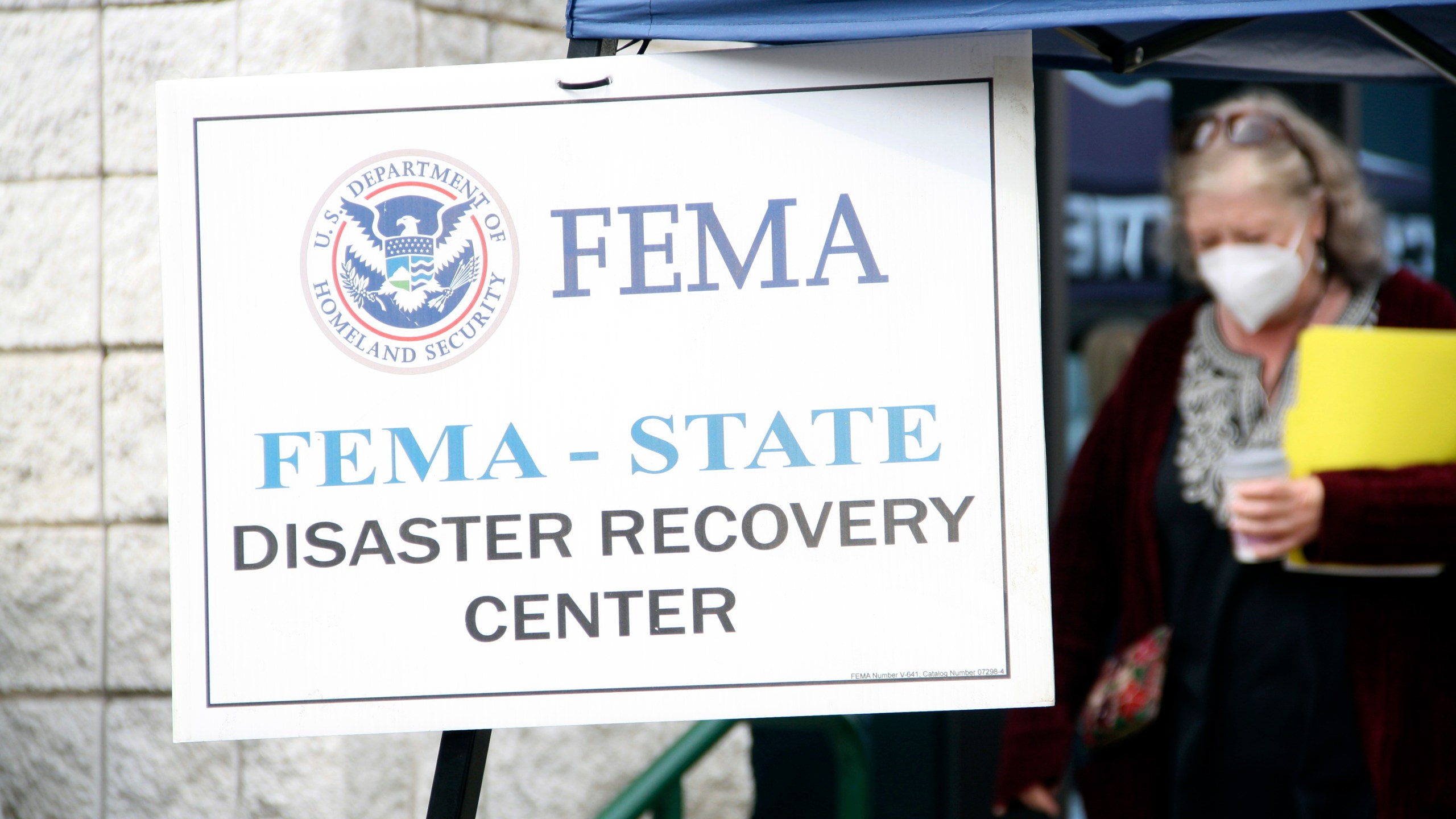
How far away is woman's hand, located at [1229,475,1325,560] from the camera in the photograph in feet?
7.12

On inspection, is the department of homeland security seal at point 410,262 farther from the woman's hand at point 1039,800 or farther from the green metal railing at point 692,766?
the woman's hand at point 1039,800

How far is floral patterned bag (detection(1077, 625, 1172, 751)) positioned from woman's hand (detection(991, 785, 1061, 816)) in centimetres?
13

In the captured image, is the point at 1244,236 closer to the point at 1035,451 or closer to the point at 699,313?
the point at 1035,451

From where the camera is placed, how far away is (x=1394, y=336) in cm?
218

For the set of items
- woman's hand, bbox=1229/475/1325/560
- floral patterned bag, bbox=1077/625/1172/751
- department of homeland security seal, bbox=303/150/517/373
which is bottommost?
floral patterned bag, bbox=1077/625/1172/751

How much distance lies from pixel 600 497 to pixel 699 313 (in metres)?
0.26

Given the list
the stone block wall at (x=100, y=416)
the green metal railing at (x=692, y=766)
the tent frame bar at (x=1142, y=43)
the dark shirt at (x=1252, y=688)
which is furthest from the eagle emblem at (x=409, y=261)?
the dark shirt at (x=1252, y=688)

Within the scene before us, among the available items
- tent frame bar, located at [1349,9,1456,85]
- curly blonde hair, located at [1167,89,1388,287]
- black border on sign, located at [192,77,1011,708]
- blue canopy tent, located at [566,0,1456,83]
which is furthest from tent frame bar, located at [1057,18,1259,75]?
curly blonde hair, located at [1167,89,1388,287]

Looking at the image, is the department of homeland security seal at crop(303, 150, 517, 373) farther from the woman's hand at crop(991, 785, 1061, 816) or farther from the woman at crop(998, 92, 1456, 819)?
the woman's hand at crop(991, 785, 1061, 816)

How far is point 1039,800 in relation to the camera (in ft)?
8.45

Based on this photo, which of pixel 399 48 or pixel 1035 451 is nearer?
pixel 1035 451

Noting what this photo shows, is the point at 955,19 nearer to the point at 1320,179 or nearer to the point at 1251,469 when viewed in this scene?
the point at 1251,469

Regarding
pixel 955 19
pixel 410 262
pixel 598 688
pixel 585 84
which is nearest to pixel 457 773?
pixel 598 688

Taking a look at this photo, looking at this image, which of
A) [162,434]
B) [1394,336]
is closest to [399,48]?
[162,434]
